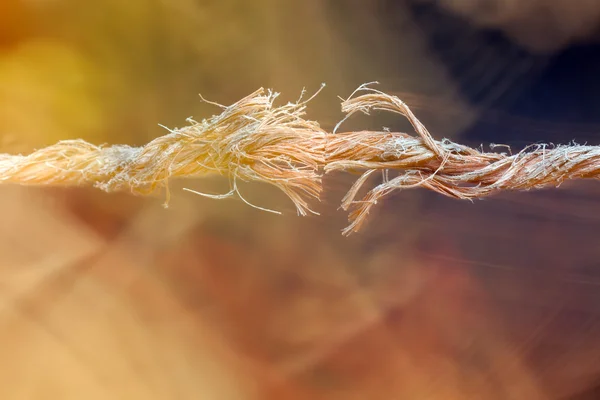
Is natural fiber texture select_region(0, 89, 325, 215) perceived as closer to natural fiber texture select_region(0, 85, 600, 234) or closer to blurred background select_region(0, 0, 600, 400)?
natural fiber texture select_region(0, 85, 600, 234)

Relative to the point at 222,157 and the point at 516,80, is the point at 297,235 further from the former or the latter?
the point at 516,80

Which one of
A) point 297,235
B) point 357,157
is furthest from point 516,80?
point 297,235

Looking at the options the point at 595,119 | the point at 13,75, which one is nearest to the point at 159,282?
the point at 13,75

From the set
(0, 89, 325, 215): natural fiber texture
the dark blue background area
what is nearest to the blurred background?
the dark blue background area

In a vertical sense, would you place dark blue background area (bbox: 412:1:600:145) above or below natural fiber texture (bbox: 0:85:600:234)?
above

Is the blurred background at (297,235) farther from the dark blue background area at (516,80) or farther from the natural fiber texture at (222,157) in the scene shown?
the natural fiber texture at (222,157)

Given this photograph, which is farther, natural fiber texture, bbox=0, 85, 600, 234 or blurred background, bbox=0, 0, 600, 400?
blurred background, bbox=0, 0, 600, 400

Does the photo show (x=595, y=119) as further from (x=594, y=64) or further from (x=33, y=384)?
(x=33, y=384)

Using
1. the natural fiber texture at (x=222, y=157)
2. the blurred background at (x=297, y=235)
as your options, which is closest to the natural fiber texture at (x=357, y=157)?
the natural fiber texture at (x=222, y=157)
